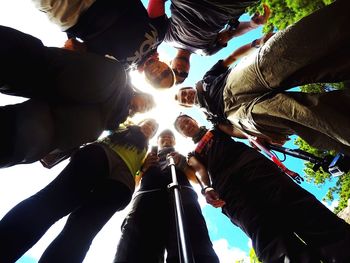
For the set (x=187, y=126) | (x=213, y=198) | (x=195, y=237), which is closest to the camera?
(x=195, y=237)

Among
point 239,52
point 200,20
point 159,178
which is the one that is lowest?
point 159,178

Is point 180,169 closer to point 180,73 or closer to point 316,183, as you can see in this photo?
point 180,73

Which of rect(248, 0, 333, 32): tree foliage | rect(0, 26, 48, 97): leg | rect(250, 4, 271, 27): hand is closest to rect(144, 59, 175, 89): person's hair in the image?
rect(250, 4, 271, 27): hand

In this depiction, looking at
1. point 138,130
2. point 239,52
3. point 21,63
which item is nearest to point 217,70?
point 239,52

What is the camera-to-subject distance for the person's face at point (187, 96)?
4.70 m

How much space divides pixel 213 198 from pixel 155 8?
253cm

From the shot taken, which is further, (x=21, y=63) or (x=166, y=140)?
(x=166, y=140)

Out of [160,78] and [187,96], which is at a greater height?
[160,78]

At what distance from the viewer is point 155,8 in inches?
116

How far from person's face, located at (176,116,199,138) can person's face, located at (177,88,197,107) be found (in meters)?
0.43

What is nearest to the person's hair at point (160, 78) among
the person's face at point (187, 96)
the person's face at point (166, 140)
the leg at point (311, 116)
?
the person's face at point (187, 96)

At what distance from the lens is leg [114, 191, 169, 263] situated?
8.05ft

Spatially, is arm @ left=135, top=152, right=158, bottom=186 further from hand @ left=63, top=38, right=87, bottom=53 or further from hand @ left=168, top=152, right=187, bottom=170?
hand @ left=63, top=38, right=87, bottom=53

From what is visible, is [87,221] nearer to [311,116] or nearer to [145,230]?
[145,230]
